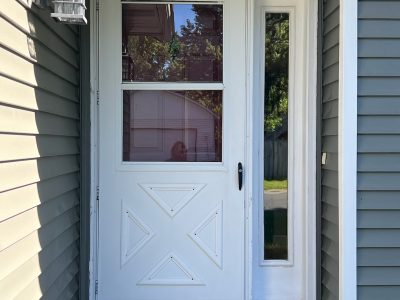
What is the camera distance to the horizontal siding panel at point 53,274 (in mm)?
1986

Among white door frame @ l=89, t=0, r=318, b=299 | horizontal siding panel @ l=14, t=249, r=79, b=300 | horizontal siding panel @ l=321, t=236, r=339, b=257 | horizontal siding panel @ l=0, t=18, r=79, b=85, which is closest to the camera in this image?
horizontal siding panel @ l=0, t=18, r=79, b=85

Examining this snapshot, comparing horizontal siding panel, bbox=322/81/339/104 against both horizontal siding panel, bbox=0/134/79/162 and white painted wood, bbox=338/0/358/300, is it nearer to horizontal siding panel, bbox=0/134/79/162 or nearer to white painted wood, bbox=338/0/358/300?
white painted wood, bbox=338/0/358/300

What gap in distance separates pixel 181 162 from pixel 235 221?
505 millimetres

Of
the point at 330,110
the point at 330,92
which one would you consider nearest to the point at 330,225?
the point at 330,110

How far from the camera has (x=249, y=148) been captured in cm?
289

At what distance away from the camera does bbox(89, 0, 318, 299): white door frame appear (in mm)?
2846

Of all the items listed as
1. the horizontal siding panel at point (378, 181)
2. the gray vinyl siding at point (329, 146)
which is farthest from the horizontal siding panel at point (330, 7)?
the horizontal siding panel at point (378, 181)

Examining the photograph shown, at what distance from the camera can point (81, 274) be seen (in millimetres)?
2752

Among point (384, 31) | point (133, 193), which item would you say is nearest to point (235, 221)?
point (133, 193)

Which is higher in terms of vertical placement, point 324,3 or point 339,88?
point 324,3

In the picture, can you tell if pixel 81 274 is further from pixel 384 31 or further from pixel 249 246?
pixel 384 31

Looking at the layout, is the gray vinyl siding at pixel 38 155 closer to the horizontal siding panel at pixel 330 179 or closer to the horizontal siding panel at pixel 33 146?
the horizontal siding panel at pixel 33 146

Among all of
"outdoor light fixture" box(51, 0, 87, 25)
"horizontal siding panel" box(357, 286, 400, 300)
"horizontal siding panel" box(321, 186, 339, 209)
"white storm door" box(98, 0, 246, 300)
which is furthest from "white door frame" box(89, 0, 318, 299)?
"outdoor light fixture" box(51, 0, 87, 25)

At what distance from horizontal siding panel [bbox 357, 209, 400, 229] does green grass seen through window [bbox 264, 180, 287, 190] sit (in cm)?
67
